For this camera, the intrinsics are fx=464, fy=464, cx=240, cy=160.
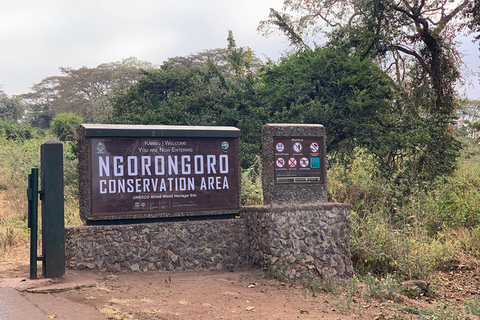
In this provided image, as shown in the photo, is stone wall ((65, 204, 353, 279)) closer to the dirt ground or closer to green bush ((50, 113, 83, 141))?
the dirt ground

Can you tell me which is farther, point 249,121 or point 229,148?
point 249,121

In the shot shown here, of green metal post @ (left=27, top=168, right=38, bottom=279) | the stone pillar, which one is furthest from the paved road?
the stone pillar

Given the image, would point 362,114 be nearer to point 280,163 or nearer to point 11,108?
point 280,163

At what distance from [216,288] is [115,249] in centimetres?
187

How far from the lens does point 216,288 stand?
656 centimetres

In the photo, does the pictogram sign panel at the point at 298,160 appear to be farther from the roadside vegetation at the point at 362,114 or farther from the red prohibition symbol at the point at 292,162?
the roadside vegetation at the point at 362,114

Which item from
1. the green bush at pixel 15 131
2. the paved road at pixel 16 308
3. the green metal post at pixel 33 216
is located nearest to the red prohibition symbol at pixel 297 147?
the green metal post at pixel 33 216

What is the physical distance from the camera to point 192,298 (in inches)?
232

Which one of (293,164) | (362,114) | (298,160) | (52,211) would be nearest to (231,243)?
(293,164)

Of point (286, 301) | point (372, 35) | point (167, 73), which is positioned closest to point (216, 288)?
point (286, 301)

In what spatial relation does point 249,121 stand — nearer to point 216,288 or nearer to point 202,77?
point 202,77

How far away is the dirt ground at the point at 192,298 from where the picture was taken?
5258mm

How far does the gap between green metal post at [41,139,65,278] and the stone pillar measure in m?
3.31

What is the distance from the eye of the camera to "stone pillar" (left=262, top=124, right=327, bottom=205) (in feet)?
26.2
